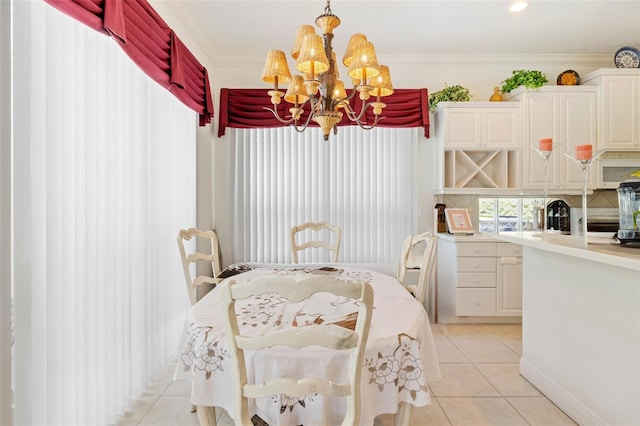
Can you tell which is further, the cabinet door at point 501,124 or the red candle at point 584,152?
the cabinet door at point 501,124

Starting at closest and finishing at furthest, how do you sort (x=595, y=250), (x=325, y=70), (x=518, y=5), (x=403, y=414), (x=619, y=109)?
(x=403, y=414) → (x=595, y=250) → (x=325, y=70) → (x=518, y=5) → (x=619, y=109)

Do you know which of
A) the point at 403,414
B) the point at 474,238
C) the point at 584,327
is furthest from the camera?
the point at 474,238

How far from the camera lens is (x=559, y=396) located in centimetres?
213

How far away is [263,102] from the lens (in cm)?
382

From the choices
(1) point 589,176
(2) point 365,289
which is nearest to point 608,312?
(2) point 365,289

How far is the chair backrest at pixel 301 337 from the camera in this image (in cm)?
97

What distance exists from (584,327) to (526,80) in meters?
2.75

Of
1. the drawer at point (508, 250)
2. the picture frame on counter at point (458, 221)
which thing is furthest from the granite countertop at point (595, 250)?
the picture frame on counter at point (458, 221)

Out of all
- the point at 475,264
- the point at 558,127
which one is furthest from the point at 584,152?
the point at 558,127

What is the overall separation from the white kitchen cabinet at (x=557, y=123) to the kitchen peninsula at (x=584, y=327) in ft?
5.31

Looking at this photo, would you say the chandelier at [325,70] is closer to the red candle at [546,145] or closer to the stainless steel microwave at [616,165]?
the red candle at [546,145]

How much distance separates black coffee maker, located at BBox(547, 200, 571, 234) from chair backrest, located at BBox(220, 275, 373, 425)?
140 inches

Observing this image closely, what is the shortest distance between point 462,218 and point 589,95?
187cm

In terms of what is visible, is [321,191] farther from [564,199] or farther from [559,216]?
[564,199]
